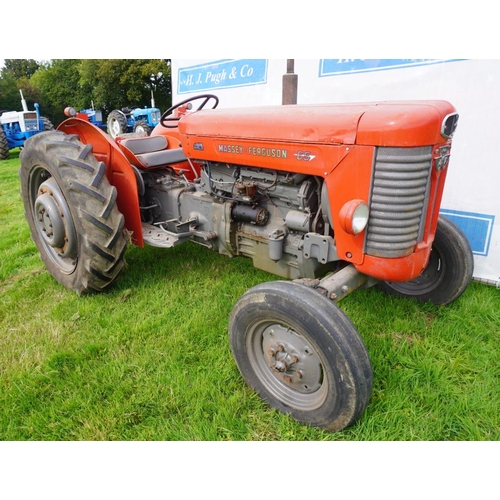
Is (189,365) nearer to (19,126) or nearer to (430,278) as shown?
(430,278)

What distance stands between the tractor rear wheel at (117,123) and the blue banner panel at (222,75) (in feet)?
29.7

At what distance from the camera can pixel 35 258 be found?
4.20 m

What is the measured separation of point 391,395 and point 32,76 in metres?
33.6

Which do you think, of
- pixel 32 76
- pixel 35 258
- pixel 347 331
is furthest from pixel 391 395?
pixel 32 76

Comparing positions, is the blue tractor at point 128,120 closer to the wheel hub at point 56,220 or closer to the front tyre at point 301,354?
the wheel hub at point 56,220

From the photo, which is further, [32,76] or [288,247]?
[32,76]

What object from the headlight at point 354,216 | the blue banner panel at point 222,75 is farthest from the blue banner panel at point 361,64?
the headlight at point 354,216

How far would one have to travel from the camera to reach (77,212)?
116 inches

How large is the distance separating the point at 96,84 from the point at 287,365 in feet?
95.7

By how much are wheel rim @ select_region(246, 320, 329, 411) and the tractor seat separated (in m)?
1.95

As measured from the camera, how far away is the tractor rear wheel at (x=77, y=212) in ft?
9.69

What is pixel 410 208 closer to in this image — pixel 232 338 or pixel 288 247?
pixel 288 247

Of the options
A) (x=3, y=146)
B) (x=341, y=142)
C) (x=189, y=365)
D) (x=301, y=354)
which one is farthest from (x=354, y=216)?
(x=3, y=146)

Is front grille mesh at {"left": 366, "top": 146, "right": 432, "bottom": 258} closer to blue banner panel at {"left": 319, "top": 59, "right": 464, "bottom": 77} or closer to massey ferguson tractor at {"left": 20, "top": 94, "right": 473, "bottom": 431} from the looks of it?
massey ferguson tractor at {"left": 20, "top": 94, "right": 473, "bottom": 431}
